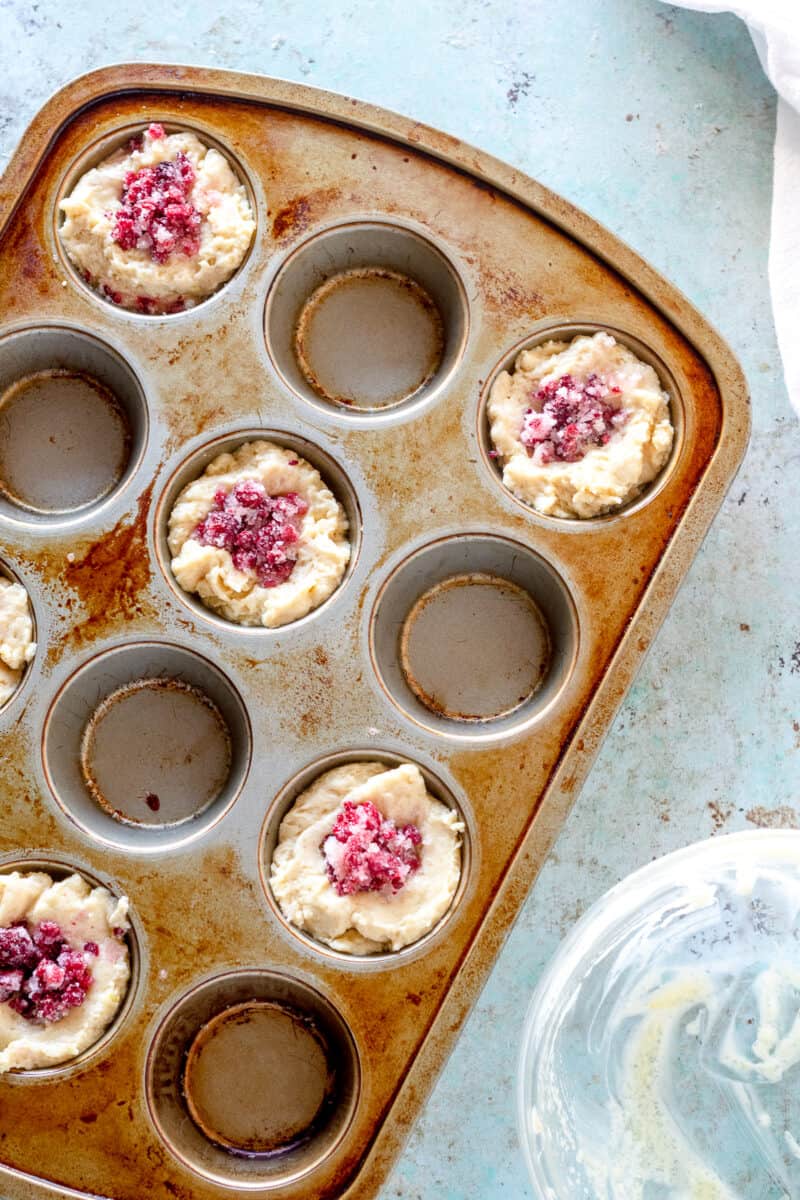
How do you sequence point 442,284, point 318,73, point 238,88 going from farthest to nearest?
1. point 318,73
2. point 442,284
3. point 238,88

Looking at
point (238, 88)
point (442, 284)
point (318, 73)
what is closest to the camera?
point (238, 88)

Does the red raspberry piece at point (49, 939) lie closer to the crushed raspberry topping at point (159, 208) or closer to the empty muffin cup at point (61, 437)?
the empty muffin cup at point (61, 437)

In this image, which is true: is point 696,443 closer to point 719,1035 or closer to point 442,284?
point 442,284

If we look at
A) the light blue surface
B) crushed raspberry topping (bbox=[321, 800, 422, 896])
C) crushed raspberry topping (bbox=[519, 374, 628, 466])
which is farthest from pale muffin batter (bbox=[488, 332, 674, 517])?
crushed raspberry topping (bbox=[321, 800, 422, 896])


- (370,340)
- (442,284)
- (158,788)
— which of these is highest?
(442,284)

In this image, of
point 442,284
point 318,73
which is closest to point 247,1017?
point 442,284

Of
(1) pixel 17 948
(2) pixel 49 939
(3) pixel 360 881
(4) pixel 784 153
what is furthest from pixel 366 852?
(4) pixel 784 153

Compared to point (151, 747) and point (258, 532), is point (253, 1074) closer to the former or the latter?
point (151, 747)
